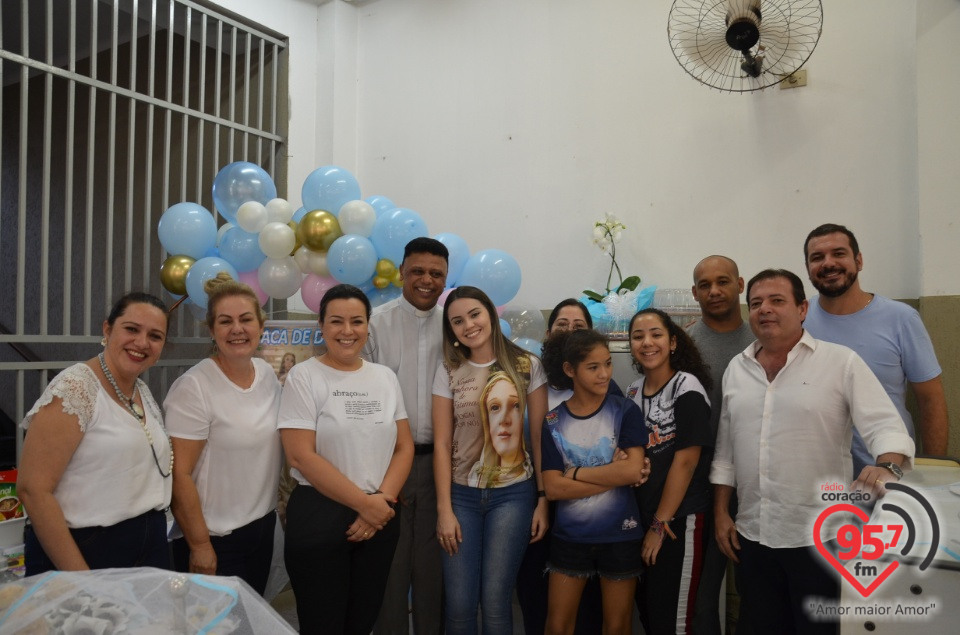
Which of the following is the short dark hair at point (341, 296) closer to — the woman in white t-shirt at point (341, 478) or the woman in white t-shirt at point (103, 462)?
the woman in white t-shirt at point (341, 478)

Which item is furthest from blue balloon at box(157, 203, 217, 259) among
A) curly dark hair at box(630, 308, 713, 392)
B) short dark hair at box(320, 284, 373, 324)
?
curly dark hair at box(630, 308, 713, 392)

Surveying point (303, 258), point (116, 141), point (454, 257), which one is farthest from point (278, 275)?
point (116, 141)

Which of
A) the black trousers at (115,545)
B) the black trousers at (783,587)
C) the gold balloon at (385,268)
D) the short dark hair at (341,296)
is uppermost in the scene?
the gold balloon at (385,268)

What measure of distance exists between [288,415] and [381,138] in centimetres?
316

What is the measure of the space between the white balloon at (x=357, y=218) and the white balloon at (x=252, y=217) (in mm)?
397

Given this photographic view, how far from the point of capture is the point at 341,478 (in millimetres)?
2166

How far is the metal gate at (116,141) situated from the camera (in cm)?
387

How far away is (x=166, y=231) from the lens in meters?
3.59

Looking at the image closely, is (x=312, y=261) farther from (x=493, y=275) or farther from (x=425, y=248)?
(x=425, y=248)

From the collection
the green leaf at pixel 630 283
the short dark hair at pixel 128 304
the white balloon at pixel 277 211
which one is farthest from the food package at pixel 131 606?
the green leaf at pixel 630 283

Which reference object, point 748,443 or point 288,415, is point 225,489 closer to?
point 288,415

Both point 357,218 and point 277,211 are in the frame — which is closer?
point 357,218

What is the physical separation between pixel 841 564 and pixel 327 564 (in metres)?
1.49

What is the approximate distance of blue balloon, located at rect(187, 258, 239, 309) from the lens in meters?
3.38
